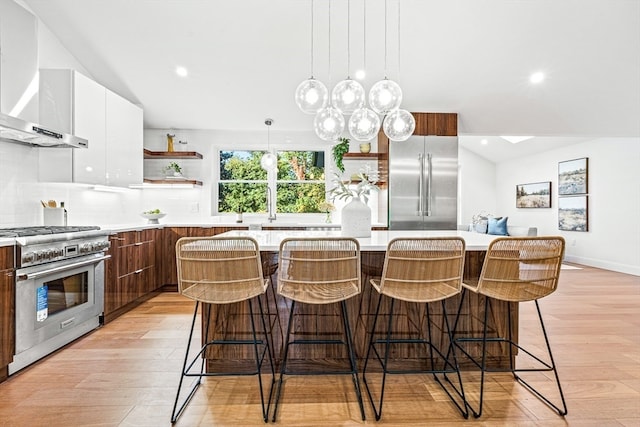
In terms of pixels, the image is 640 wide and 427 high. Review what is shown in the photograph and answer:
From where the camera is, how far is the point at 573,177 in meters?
6.90

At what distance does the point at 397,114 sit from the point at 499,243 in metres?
1.21

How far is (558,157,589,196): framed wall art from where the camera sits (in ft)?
21.8

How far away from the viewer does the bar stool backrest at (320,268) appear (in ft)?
6.29

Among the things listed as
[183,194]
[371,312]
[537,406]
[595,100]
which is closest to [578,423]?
[537,406]

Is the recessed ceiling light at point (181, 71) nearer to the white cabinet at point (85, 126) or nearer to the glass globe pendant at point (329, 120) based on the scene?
the white cabinet at point (85, 126)

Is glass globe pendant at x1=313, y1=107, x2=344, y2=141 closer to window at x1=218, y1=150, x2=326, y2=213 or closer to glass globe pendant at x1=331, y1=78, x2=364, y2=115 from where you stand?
glass globe pendant at x1=331, y1=78, x2=364, y2=115

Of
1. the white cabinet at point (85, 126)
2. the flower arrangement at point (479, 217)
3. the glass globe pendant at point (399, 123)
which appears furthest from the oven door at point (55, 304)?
the flower arrangement at point (479, 217)

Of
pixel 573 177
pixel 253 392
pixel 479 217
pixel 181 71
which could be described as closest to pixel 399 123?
pixel 253 392

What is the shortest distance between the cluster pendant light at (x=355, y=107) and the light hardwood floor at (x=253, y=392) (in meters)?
1.72

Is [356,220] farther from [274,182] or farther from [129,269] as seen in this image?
[274,182]

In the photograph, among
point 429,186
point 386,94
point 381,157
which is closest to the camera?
point 386,94

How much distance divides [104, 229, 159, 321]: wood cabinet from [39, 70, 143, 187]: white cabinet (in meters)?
0.68

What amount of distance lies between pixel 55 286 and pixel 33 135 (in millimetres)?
1194

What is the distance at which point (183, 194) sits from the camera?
532 centimetres
